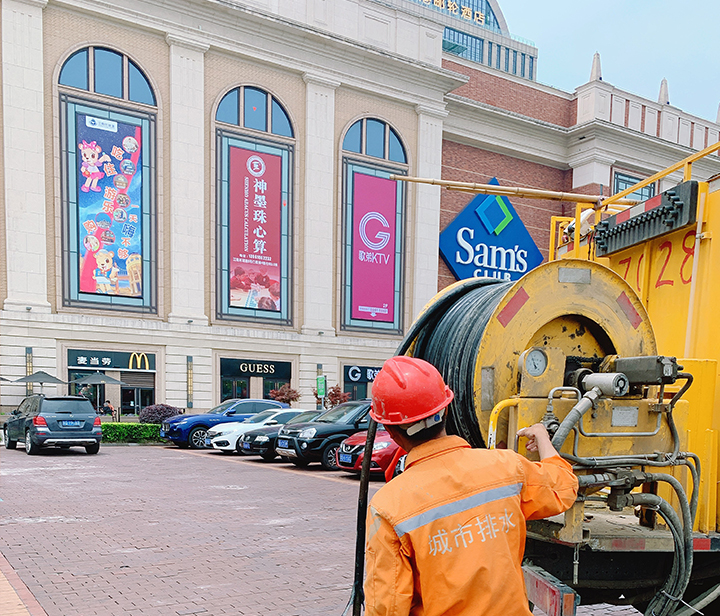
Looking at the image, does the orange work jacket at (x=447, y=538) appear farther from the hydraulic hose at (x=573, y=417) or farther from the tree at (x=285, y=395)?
the tree at (x=285, y=395)

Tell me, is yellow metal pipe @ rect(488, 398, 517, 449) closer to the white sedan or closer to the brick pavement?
the brick pavement

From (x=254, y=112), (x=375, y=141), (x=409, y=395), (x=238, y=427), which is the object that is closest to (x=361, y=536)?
(x=409, y=395)

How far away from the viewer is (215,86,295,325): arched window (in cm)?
3247

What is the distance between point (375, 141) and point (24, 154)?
645 inches

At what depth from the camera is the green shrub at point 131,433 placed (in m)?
24.1

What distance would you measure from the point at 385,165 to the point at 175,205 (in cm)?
1101

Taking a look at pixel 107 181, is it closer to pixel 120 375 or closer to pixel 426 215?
pixel 120 375

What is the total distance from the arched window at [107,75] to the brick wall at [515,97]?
58.6 ft

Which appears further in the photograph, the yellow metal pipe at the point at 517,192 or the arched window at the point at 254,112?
the arched window at the point at 254,112

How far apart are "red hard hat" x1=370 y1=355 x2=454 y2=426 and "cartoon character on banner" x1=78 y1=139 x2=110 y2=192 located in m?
29.6

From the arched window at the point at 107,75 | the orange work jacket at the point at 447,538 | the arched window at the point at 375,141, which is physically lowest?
the orange work jacket at the point at 447,538

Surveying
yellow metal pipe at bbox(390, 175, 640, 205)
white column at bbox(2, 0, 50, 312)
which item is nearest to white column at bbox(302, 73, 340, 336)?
white column at bbox(2, 0, 50, 312)

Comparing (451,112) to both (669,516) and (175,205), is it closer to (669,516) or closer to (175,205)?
(175,205)

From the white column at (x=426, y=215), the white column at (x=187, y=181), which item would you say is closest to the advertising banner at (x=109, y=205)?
the white column at (x=187, y=181)
